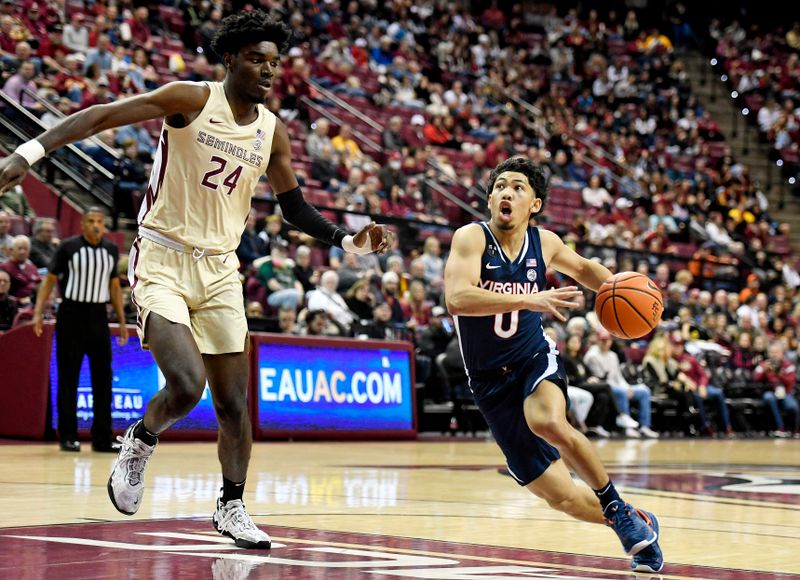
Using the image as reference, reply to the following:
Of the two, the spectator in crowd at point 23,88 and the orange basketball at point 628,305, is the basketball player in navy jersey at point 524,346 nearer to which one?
the orange basketball at point 628,305

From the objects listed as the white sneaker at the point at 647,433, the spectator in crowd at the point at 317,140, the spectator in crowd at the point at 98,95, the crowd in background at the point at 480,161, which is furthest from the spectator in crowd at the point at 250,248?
the white sneaker at the point at 647,433

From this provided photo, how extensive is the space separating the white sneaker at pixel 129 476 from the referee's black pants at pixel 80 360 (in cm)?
590

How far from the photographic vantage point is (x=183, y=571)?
4383 millimetres

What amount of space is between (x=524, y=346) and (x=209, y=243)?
145 cm

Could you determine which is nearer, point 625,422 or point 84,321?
point 84,321

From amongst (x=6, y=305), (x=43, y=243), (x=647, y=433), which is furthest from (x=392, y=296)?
(x=6, y=305)

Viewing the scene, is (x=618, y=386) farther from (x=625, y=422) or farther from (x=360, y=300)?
(x=360, y=300)

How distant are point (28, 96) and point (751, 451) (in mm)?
9626

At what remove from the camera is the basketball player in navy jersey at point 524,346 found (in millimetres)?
5117

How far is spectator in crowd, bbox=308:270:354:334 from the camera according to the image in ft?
48.6

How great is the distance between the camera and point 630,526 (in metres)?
4.97

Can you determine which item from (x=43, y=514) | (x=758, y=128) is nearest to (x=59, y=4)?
(x=43, y=514)

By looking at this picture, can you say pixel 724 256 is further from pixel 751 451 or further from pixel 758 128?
pixel 751 451

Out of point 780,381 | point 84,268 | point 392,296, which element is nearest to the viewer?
point 84,268
